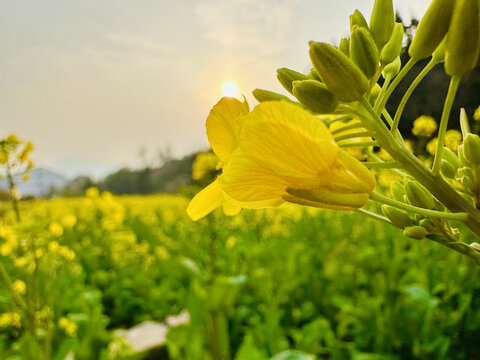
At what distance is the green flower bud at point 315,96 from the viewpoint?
329 mm

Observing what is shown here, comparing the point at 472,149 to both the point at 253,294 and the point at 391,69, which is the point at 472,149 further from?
the point at 253,294

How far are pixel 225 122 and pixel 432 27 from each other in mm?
188

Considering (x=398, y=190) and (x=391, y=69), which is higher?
(x=391, y=69)

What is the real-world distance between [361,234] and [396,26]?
3127 millimetres

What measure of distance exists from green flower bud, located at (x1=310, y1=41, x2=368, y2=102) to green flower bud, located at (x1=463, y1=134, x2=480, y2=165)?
0.32 ft

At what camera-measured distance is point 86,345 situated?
1926 mm

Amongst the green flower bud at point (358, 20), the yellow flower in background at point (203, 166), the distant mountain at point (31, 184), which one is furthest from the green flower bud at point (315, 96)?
the yellow flower in background at point (203, 166)

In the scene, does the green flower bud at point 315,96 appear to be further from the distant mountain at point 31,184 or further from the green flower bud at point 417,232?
the distant mountain at point 31,184

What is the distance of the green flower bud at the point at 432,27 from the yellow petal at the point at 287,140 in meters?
0.13

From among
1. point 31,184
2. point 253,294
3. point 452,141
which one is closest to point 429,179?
point 452,141

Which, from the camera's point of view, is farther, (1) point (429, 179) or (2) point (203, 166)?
(2) point (203, 166)

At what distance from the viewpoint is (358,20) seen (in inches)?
15.9

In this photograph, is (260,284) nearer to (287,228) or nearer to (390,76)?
(287,228)

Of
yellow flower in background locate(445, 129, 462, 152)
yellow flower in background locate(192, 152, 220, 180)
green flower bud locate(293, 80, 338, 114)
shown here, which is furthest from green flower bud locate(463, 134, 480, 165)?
yellow flower in background locate(192, 152, 220, 180)
